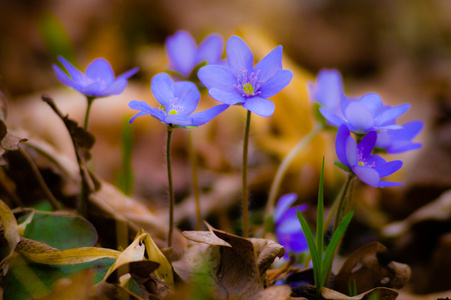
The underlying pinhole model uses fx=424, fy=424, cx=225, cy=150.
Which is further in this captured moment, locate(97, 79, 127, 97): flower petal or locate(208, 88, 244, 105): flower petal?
locate(97, 79, 127, 97): flower petal

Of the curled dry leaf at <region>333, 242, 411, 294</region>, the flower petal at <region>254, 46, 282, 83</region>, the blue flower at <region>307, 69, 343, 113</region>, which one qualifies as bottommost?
the curled dry leaf at <region>333, 242, 411, 294</region>

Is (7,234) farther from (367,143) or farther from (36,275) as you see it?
(367,143)

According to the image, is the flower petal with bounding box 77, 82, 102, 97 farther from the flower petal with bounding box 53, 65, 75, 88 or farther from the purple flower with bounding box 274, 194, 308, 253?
the purple flower with bounding box 274, 194, 308, 253

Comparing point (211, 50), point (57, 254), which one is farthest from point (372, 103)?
point (57, 254)

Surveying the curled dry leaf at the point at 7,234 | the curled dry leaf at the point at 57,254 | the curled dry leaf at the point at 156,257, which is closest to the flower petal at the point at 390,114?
the curled dry leaf at the point at 156,257

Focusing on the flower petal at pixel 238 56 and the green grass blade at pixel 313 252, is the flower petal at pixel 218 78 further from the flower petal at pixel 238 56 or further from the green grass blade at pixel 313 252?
the green grass blade at pixel 313 252

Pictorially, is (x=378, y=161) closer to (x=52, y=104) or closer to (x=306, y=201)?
(x=52, y=104)

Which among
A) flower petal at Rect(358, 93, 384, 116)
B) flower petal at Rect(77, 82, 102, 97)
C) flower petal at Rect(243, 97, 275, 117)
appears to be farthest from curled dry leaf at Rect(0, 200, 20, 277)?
flower petal at Rect(358, 93, 384, 116)
